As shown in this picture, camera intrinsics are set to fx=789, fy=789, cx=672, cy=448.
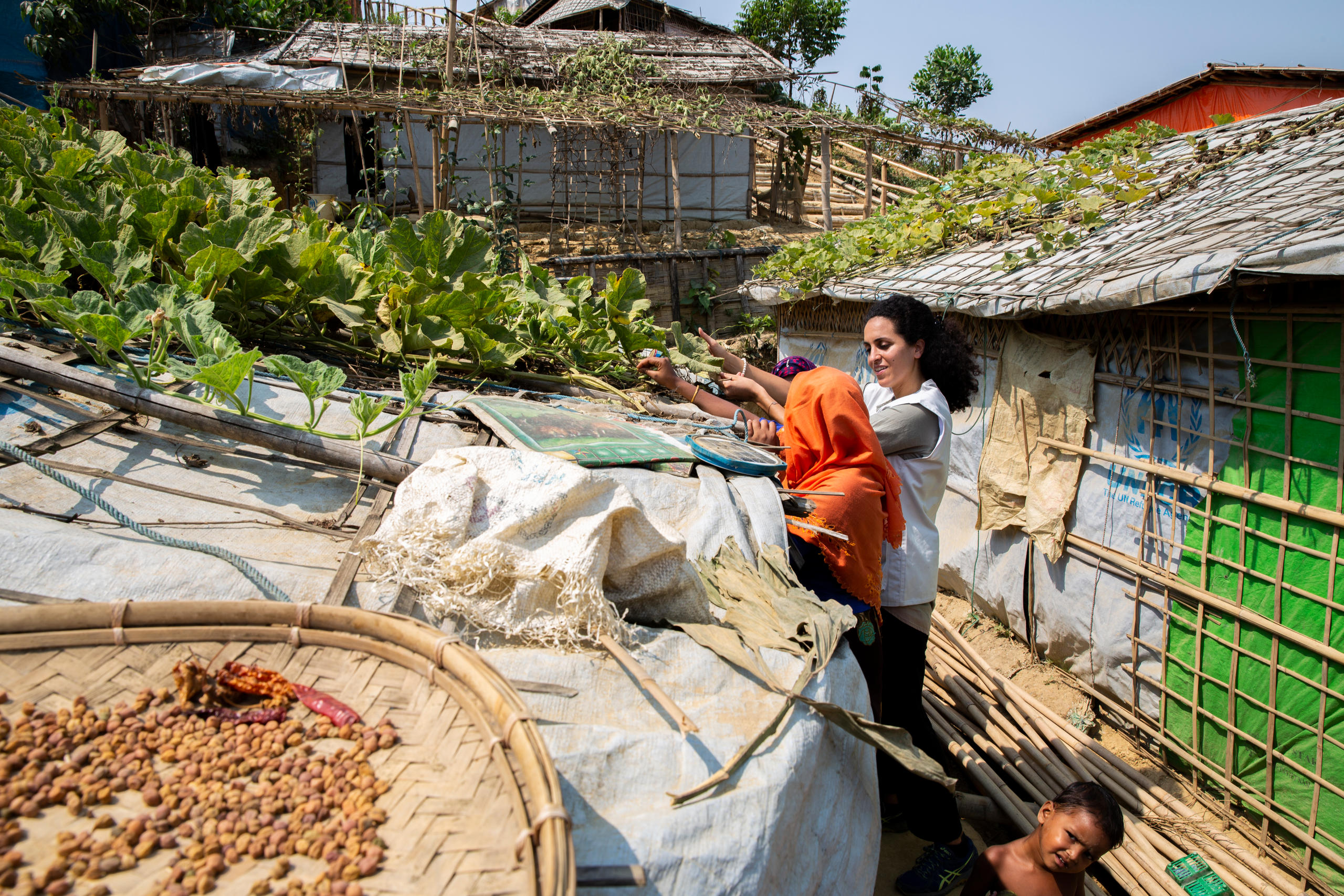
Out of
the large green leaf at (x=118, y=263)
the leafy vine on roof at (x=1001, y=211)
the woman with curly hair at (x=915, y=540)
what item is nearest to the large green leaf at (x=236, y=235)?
the large green leaf at (x=118, y=263)

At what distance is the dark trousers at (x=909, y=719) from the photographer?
2.69m

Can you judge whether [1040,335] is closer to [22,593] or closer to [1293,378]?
[1293,378]

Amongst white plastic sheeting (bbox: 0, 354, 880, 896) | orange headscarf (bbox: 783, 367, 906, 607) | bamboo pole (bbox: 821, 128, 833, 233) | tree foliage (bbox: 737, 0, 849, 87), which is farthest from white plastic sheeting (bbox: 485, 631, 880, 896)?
tree foliage (bbox: 737, 0, 849, 87)

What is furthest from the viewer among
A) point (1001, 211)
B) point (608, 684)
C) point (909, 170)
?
point (909, 170)

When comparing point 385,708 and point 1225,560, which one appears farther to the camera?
point 1225,560

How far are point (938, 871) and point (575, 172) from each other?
12214 millimetres

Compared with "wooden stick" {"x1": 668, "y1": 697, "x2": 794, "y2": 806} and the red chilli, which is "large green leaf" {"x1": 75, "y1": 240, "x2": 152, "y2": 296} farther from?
"wooden stick" {"x1": 668, "y1": 697, "x2": 794, "y2": 806}

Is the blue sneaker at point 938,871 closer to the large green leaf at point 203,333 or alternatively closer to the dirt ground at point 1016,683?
the dirt ground at point 1016,683

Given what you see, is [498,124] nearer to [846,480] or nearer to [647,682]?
[846,480]

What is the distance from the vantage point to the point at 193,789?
1.08 m

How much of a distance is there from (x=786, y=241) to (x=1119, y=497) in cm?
1050

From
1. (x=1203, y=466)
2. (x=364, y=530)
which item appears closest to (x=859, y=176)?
(x=1203, y=466)

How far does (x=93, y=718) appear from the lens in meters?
1.16

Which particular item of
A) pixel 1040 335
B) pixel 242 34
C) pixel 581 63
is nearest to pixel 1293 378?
pixel 1040 335
